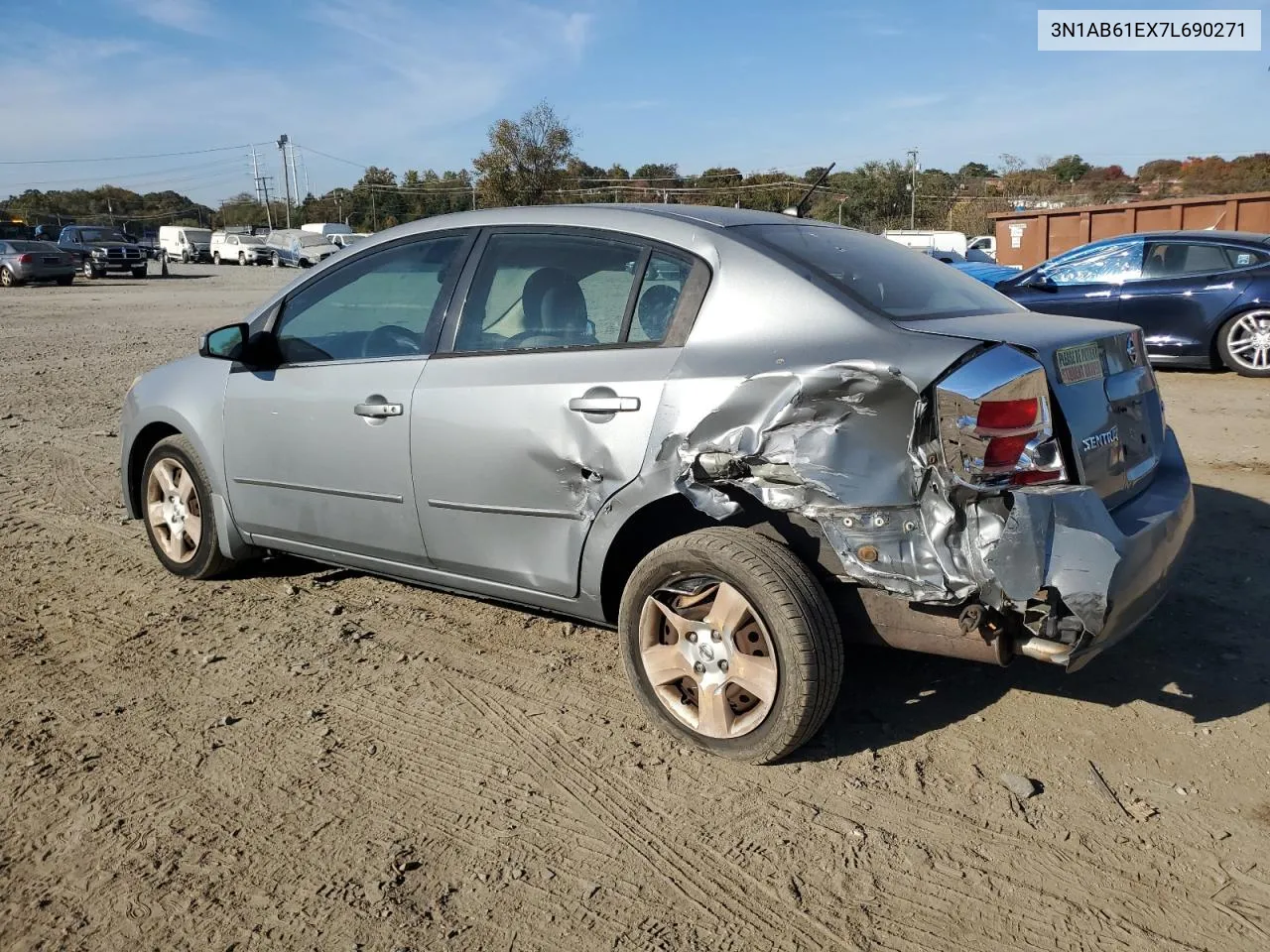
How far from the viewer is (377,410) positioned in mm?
3988

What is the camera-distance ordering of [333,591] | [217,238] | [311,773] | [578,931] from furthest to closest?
[217,238] → [333,591] → [311,773] → [578,931]

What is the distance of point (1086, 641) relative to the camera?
9.30ft

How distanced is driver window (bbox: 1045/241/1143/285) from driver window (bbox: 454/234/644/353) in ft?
28.3

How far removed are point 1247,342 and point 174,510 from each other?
9.56 meters

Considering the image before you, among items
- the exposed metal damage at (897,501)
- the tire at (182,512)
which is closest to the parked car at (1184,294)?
the exposed metal damage at (897,501)

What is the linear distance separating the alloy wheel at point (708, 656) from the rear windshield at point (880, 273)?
1.05m

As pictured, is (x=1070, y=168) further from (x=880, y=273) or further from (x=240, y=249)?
(x=880, y=273)

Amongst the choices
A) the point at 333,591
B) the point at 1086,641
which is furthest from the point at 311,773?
the point at 1086,641

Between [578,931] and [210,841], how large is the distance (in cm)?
111

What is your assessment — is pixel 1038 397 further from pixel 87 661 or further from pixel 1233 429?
pixel 1233 429

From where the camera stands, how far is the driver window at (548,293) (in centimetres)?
359

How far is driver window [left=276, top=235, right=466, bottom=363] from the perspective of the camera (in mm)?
4070

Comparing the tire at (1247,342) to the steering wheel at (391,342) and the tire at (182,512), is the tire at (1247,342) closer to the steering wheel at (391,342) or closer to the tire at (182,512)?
the steering wheel at (391,342)

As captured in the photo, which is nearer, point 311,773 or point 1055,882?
point 1055,882
